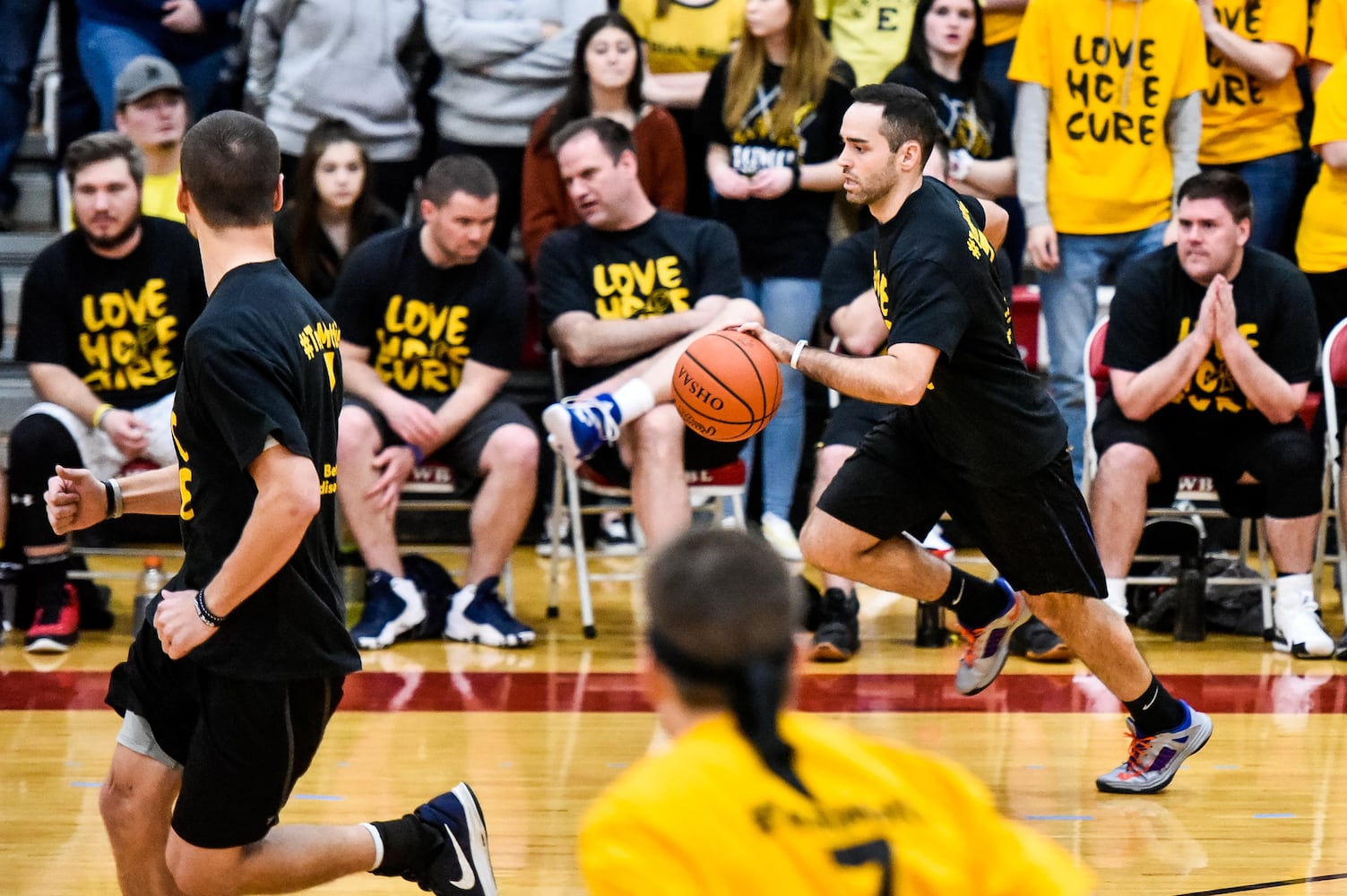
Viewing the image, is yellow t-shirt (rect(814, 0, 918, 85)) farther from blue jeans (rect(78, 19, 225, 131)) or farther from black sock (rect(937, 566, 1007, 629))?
black sock (rect(937, 566, 1007, 629))

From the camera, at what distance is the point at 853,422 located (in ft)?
19.8

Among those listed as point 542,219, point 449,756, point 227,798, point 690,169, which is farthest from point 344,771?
point 690,169

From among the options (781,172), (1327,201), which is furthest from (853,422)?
(1327,201)

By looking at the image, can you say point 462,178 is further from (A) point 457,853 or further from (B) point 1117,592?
(A) point 457,853

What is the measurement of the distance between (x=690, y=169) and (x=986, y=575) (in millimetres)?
2213

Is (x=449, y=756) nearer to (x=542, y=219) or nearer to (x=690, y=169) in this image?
(x=542, y=219)

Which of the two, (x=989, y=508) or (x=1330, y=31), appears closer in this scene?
(x=989, y=508)

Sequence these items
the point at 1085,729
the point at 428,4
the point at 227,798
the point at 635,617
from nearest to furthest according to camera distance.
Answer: the point at 227,798 → the point at 1085,729 → the point at 635,617 → the point at 428,4

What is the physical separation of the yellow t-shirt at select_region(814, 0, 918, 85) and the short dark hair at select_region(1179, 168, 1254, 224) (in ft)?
5.43

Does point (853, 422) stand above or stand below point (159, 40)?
below

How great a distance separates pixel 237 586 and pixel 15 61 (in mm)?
→ 5467

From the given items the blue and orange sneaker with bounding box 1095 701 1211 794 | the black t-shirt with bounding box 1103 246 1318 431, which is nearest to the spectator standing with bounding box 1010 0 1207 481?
the black t-shirt with bounding box 1103 246 1318 431

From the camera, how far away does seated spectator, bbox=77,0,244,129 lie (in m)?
7.29

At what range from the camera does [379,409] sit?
6066 mm
